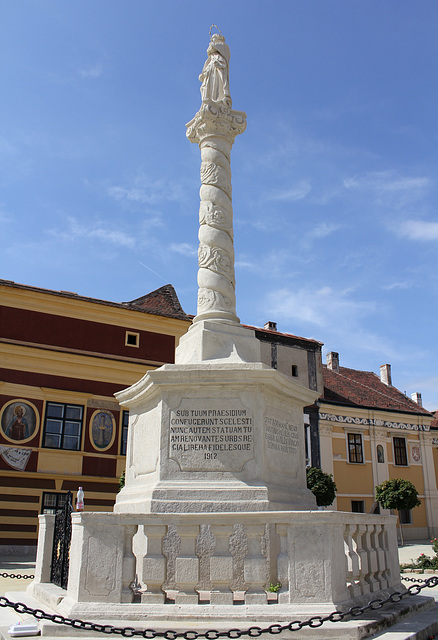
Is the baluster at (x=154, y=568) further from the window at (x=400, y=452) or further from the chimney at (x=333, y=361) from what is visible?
the chimney at (x=333, y=361)

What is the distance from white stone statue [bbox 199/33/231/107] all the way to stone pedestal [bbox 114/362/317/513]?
16.8ft

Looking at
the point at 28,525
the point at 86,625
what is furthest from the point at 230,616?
the point at 28,525

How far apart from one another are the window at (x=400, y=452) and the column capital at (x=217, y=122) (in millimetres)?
30319

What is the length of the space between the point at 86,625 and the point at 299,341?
30.7 meters

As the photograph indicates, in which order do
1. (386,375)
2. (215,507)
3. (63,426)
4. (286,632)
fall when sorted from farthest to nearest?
(386,375) < (63,426) < (215,507) < (286,632)

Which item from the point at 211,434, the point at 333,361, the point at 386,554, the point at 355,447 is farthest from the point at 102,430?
the point at 333,361

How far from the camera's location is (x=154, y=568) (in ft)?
18.0

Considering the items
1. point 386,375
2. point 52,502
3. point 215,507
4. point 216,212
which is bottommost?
point 215,507

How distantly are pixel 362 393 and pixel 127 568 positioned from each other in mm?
33870

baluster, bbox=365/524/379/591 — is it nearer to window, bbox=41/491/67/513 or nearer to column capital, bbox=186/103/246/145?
column capital, bbox=186/103/246/145

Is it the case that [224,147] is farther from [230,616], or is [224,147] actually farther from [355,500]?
[355,500]

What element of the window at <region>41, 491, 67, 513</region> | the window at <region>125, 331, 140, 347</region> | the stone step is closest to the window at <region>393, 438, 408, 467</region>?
the window at <region>125, 331, 140, 347</region>

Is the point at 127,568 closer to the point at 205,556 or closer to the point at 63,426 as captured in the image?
the point at 205,556

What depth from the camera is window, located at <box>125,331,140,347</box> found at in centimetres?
2528
